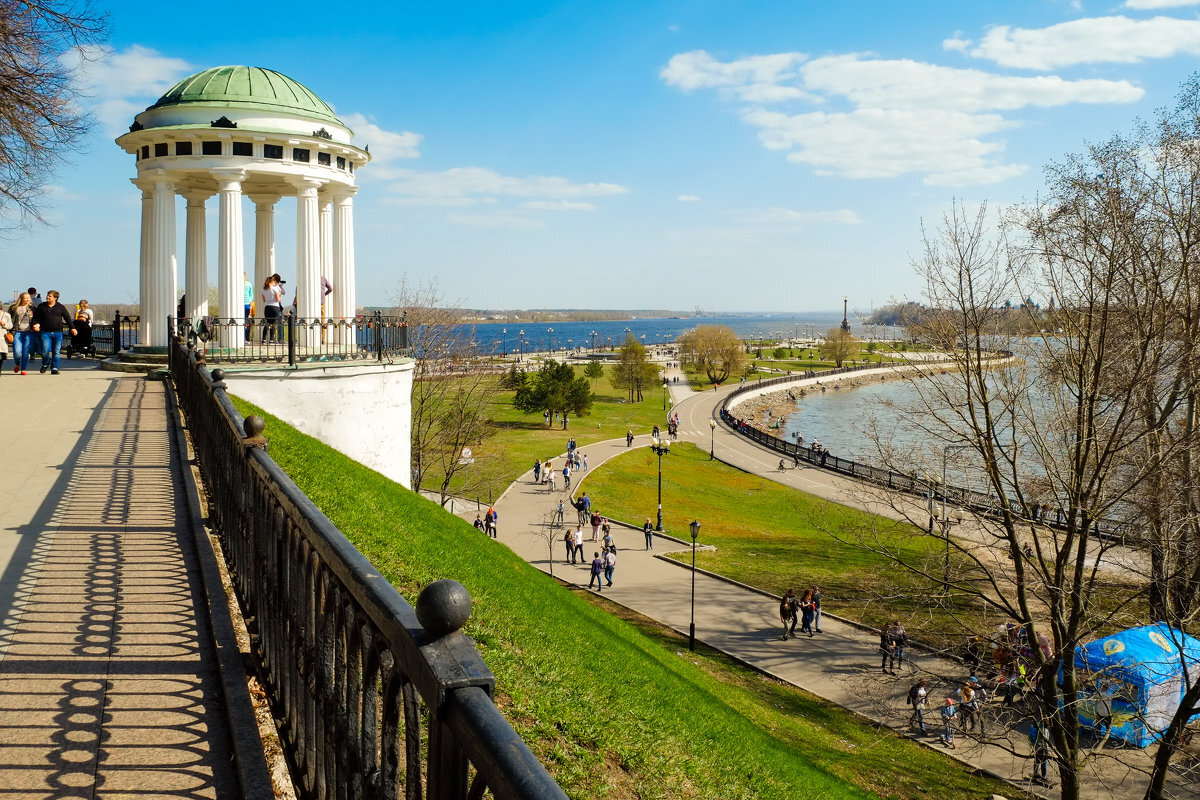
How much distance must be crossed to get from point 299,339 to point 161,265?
416 centimetres

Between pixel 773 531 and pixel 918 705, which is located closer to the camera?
pixel 918 705

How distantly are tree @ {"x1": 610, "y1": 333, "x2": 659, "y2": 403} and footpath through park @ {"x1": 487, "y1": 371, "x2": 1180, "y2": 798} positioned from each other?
151ft

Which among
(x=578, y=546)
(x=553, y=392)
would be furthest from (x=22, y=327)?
(x=553, y=392)

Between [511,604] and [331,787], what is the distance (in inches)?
300

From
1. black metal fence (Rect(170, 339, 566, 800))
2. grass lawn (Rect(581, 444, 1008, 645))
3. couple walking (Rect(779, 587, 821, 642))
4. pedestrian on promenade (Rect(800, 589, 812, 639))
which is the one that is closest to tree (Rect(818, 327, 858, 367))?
grass lawn (Rect(581, 444, 1008, 645))

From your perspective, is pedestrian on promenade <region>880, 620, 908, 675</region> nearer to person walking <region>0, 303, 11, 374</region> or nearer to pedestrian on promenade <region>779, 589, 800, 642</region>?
pedestrian on promenade <region>779, 589, 800, 642</region>

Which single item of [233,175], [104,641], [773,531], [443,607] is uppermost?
[233,175]

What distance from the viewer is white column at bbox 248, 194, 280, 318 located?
23922mm

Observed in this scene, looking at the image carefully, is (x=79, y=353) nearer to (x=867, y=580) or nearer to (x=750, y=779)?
(x=750, y=779)

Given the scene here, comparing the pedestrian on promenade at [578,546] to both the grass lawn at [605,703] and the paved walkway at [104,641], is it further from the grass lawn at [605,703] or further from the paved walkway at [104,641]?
the paved walkway at [104,641]

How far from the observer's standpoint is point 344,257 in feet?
72.0

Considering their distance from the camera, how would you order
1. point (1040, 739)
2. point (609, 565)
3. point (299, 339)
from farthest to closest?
point (609, 565) → point (299, 339) → point (1040, 739)

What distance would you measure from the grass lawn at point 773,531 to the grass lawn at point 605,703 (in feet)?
12.7

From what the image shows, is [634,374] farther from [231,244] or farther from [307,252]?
[231,244]
